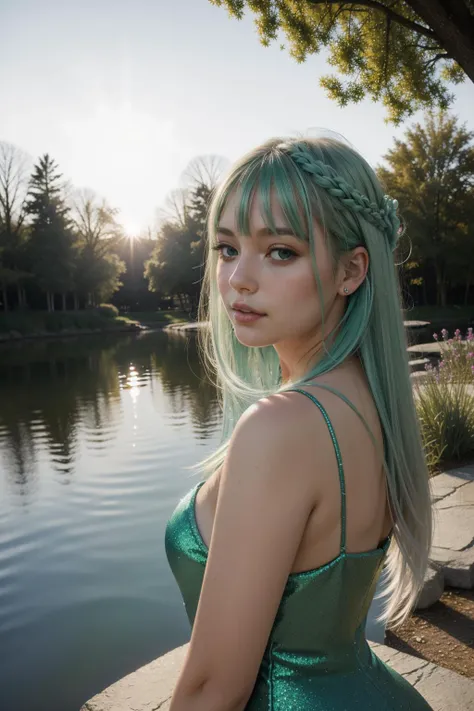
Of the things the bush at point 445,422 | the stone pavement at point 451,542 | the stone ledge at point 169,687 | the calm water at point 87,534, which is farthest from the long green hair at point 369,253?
the bush at point 445,422

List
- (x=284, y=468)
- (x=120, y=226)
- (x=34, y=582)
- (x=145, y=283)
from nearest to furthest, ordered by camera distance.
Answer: (x=284, y=468), (x=34, y=582), (x=120, y=226), (x=145, y=283)

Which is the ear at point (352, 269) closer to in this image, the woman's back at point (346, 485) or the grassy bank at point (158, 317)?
the woman's back at point (346, 485)

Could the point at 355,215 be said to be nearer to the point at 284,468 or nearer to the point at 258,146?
the point at 258,146

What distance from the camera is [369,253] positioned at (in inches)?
46.6

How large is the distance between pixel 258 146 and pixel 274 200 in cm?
16

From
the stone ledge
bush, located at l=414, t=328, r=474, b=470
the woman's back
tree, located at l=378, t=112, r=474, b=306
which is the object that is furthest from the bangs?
tree, located at l=378, t=112, r=474, b=306

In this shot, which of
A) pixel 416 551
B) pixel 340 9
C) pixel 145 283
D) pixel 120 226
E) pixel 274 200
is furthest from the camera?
pixel 145 283

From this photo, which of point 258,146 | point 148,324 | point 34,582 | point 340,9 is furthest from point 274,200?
point 148,324

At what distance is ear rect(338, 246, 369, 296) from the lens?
1.16 meters

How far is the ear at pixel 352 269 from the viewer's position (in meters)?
1.16

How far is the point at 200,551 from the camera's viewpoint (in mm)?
1109

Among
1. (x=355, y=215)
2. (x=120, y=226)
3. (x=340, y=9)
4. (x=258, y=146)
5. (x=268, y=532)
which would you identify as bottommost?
(x=268, y=532)

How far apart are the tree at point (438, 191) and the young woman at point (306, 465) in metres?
33.1

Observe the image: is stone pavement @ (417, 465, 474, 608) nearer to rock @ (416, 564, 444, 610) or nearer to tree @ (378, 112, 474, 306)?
rock @ (416, 564, 444, 610)
